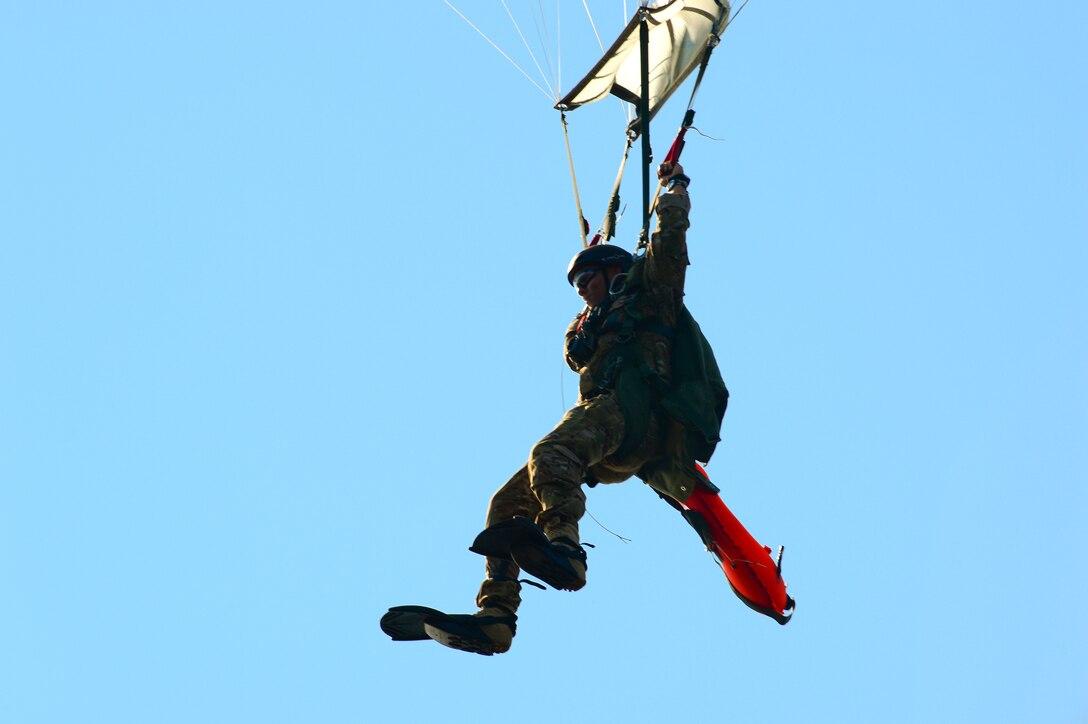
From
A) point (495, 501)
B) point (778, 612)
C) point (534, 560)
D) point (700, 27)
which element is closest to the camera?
point (534, 560)

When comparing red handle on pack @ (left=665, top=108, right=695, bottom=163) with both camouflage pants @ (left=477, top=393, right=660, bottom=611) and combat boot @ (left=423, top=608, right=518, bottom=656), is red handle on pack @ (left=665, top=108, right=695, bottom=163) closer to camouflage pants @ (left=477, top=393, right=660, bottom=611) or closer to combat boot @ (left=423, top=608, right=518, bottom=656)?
camouflage pants @ (left=477, top=393, right=660, bottom=611)

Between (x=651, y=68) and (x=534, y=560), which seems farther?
(x=651, y=68)

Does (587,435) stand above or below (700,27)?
below

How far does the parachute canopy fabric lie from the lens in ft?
43.9

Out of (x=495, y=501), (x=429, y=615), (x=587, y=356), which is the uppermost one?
(x=587, y=356)

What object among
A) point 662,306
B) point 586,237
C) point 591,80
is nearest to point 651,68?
point 591,80

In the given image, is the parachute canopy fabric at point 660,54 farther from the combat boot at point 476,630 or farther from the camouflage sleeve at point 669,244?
the combat boot at point 476,630

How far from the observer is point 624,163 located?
13180mm

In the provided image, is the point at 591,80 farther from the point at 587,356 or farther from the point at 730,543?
the point at 730,543

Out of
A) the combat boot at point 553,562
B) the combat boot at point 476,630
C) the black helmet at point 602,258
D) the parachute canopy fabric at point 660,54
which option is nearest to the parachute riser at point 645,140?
the black helmet at point 602,258

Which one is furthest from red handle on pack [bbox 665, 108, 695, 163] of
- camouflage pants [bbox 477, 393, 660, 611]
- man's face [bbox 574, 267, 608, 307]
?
camouflage pants [bbox 477, 393, 660, 611]

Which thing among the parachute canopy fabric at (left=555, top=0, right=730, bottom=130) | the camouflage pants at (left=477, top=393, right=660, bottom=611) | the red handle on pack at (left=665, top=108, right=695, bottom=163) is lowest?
the camouflage pants at (left=477, top=393, right=660, bottom=611)

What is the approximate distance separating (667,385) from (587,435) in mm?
689

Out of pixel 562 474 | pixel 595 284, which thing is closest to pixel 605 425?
pixel 562 474
